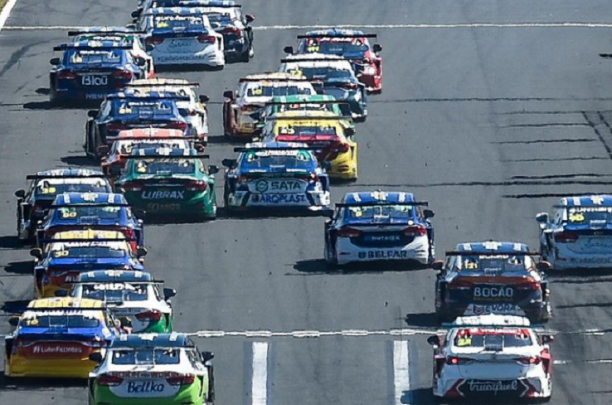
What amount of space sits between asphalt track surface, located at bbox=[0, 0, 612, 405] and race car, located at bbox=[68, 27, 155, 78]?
5.31ft

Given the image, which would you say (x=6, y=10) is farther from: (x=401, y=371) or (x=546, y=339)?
(x=546, y=339)

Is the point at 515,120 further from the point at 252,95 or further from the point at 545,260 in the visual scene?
the point at 545,260

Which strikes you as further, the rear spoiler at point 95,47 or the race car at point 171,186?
the rear spoiler at point 95,47

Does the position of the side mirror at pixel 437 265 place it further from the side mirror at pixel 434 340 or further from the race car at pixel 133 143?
the race car at pixel 133 143

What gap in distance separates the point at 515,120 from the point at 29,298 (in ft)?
72.1

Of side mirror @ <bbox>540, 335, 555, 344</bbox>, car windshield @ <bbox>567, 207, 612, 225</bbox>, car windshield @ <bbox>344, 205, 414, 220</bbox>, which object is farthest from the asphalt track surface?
car windshield @ <bbox>567, 207, 612, 225</bbox>

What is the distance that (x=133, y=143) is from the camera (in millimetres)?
63062

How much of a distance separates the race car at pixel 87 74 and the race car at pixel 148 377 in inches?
1134

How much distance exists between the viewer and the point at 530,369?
144 ft

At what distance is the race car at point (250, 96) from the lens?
68.4 meters

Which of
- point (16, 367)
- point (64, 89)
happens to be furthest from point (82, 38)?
point (16, 367)

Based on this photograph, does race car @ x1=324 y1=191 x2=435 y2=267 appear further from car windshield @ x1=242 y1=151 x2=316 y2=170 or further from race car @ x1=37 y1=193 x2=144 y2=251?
car windshield @ x1=242 y1=151 x2=316 y2=170

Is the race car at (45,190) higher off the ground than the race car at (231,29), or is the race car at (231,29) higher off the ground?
the race car at (231,29)

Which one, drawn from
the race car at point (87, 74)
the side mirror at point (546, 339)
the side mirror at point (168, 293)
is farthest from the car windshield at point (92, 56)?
the side mirror at point (546, 339)
